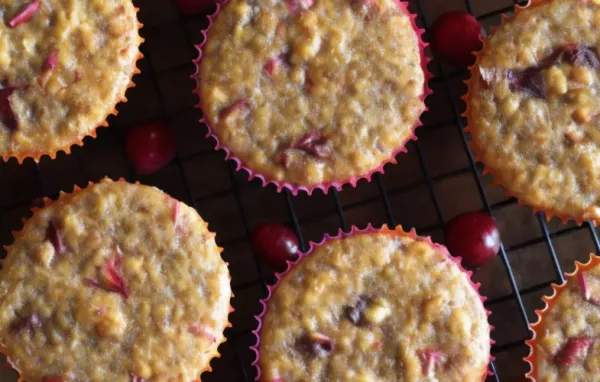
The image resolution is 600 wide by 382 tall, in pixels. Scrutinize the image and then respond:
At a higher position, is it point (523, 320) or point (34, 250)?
point (34, 250)

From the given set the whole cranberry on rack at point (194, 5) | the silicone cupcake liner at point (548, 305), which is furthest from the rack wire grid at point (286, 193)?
the silicone cupcake liner at point (548, 305)

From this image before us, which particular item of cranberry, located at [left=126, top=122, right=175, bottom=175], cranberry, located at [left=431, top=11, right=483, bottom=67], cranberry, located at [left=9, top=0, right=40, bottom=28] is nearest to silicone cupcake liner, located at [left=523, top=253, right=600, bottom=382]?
cranberry, located at [left=431, top=11, right=483, bottom=67]

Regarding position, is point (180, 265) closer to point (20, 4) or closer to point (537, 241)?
point (20, 4)

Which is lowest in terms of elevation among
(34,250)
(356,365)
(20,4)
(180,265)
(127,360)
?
(356,365)

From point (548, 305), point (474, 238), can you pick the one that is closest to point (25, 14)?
point (474, 238)

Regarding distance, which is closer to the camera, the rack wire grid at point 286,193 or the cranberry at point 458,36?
the cranberry at point 458,36

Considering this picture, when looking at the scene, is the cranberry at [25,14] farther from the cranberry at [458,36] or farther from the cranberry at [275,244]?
the cranberry at [458,36]

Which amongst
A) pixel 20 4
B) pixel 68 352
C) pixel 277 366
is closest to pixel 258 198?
pixel 277 366
